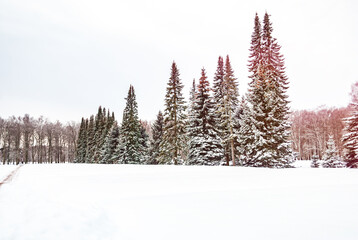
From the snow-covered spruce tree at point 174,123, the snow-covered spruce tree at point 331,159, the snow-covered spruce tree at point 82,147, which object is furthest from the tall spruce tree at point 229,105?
the snow-covered spruce tree at point 82,147

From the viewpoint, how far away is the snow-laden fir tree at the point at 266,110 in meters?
20.8

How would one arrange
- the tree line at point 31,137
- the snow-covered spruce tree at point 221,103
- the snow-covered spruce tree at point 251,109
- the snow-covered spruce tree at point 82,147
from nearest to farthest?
1. the snow-covered spruce tree at point 251,109
2. the snow-covered spruce tree at point 221,103
3. the tree line at point 31,137
4. the snow-covered spruce tree at point 82,147

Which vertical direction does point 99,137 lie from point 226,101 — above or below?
below

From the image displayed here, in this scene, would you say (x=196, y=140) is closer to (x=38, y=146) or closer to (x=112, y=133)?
(x=112, y=133)

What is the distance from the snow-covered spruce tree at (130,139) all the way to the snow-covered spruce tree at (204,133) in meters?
12.2

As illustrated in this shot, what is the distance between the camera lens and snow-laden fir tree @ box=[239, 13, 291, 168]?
68.2 feet

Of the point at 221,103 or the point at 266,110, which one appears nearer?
the point at 266,110

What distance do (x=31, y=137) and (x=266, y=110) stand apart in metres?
65.6

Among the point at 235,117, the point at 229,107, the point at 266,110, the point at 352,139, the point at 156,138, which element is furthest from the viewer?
the point at 156,138

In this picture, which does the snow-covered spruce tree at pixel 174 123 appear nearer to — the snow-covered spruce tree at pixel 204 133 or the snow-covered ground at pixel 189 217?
the snow-covered spruce tree at pixel 204 133

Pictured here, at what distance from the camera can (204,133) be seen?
83.8ft

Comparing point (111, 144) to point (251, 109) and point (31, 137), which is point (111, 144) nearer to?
point (251, 109)

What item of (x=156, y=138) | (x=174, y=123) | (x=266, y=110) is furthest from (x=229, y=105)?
(x=156, y=138)

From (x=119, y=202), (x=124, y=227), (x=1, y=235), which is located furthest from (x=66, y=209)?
(x=124, y=227)
